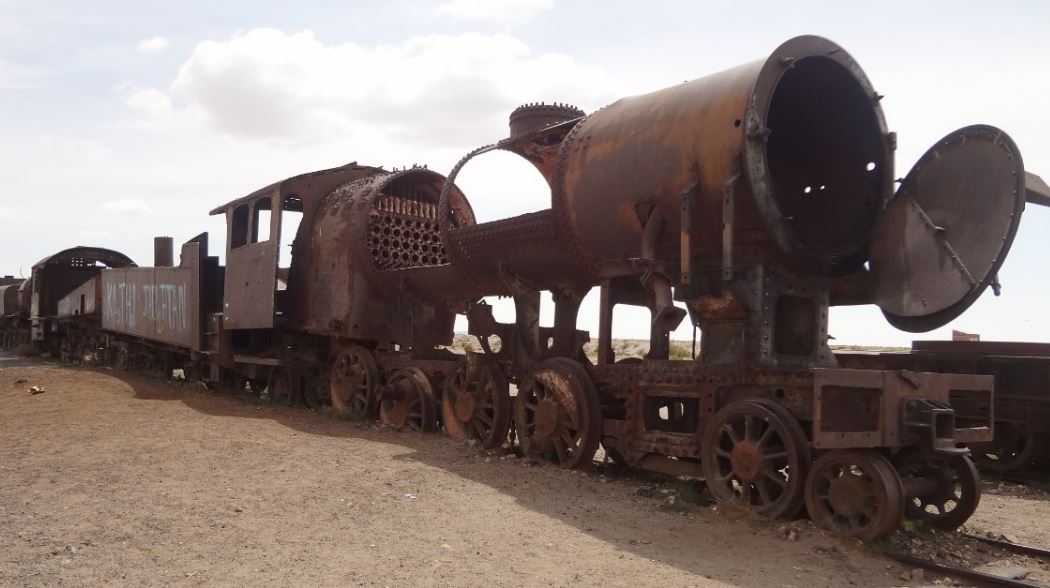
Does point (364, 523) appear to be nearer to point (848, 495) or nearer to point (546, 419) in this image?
point (546, 419)

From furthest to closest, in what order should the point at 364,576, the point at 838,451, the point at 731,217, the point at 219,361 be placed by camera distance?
the point at 219,361, the point at 731,217, the point at 838,451, the point at 364,576

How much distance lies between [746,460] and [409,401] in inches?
202

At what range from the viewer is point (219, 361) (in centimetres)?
1298

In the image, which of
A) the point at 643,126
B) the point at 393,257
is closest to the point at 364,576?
the point at 643,126

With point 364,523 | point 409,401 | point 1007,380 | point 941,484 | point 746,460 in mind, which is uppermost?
point 1007,380

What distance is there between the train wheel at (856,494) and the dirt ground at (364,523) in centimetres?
15

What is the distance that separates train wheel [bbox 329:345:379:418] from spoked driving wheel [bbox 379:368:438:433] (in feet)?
1.36

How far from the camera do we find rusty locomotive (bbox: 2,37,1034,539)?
18.1ft

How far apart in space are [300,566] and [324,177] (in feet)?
27.0

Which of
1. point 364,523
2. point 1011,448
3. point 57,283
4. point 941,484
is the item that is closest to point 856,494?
point 941,484

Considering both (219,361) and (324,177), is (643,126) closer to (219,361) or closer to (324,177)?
(324,177)

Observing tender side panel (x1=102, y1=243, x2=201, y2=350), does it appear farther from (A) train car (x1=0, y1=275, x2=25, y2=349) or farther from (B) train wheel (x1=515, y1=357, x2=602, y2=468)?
(A) train car (x1=0, y1=275, x2=25, y2=349)

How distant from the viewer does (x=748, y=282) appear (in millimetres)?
6133

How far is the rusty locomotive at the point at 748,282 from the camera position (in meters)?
5.53
